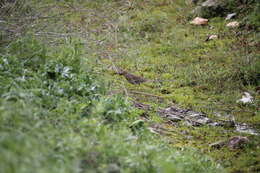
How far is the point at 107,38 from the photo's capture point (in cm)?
546

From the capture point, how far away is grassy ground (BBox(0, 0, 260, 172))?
2.79 m

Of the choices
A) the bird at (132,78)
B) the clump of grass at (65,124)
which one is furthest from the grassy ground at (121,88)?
the bird at (132,78)

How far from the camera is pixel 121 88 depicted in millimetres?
5539

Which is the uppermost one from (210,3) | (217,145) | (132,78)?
(210,3)

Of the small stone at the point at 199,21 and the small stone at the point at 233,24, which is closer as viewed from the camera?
the small stone at the point at 233,24

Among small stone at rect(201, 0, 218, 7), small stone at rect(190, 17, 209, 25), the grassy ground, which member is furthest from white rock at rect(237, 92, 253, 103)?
small stone at rect(201, 0, 218, 7)

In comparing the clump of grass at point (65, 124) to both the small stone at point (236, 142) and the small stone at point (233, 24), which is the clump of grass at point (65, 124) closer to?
the small stone at point (236, 142)

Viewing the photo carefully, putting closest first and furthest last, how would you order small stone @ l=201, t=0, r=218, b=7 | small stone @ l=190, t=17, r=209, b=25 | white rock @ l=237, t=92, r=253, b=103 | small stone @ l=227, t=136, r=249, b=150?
small stone @ l=227, t=136, r=249, b=150 < white rock @ l=237, t=92, r=253, b=103 < small stone @ l=190, t=17, r=209, b=25 < small stone @ l=201, t=0, r=218, b=7

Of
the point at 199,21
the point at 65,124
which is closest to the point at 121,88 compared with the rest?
the point at 65,124

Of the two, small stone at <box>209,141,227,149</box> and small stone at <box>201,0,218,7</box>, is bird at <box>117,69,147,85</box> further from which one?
small stone at <box>201,0,218,7</box>

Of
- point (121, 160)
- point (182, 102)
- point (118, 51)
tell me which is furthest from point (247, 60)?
point (121, 160)

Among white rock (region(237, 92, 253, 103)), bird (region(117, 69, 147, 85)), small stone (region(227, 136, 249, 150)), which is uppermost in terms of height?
bird (region(117, 69, 147, 85))

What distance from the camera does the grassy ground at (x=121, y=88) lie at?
2795 mm

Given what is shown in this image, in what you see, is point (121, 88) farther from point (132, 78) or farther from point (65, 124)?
point (65, 124)
